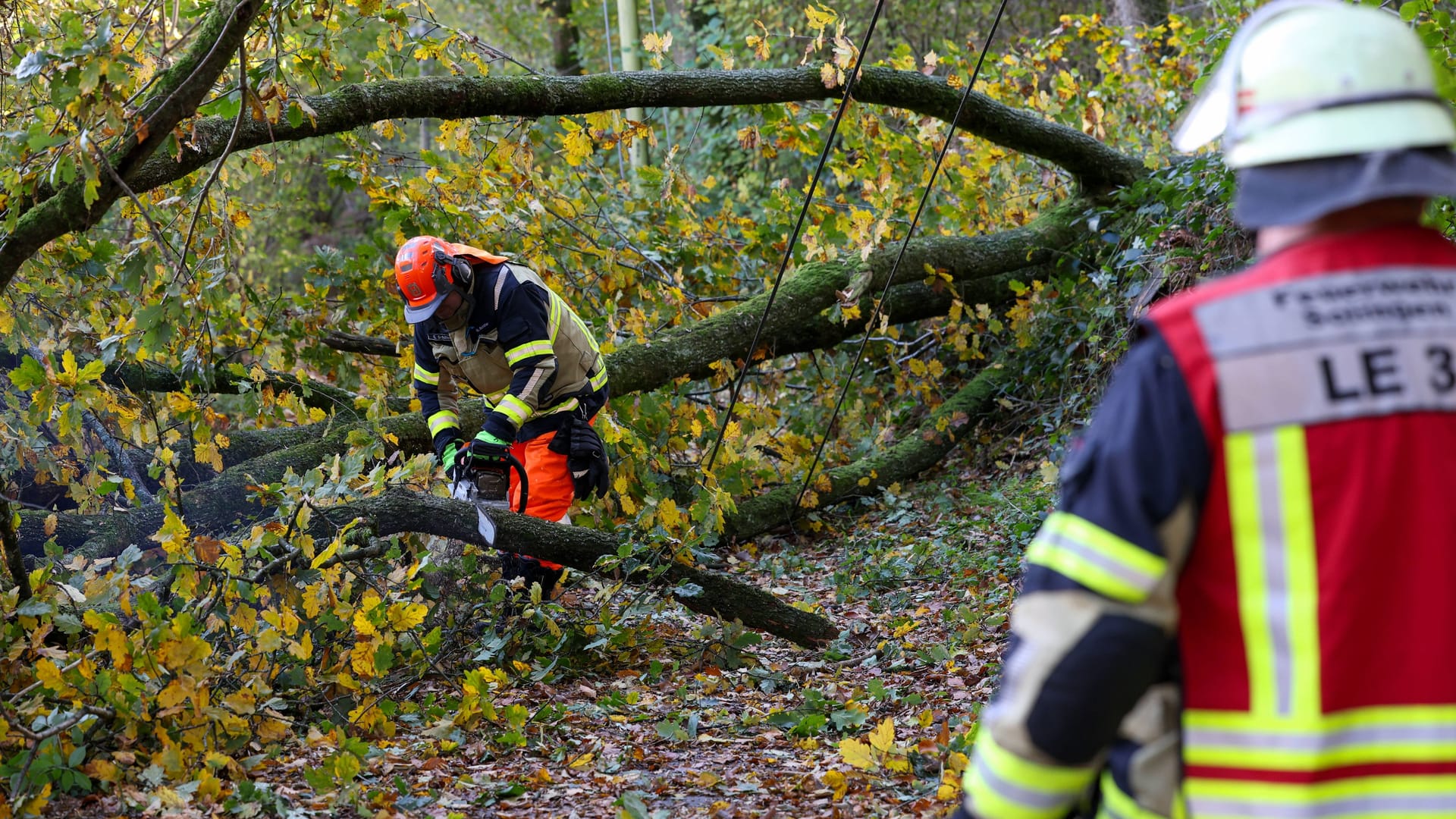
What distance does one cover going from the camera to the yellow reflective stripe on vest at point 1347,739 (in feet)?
3.85

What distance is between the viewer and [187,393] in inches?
197

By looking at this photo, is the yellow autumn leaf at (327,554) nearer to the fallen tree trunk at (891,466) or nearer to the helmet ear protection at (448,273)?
the helmet ear protection at (448,273)

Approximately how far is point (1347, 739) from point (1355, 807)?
0.07 meters

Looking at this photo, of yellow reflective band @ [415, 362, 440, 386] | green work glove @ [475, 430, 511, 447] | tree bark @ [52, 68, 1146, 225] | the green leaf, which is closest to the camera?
the green leaf

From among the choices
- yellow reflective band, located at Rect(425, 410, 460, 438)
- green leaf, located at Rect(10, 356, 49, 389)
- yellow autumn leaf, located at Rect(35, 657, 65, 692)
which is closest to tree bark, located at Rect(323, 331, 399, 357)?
yellow reflective band, located at Rect(425, 410, 460, 438)

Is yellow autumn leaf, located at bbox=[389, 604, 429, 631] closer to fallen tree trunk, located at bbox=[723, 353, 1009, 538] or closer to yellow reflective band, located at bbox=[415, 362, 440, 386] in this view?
yellow reflective band, located at bbox=[415, 362, 440, 386]

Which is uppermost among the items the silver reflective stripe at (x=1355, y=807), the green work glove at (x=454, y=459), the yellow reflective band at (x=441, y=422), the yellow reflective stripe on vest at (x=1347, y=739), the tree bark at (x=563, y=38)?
the tree bark at (x=563, y=38)

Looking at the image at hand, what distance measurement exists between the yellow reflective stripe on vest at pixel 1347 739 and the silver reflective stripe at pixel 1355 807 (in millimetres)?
37

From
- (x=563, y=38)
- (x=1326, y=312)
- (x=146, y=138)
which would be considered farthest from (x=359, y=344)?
(x=563, y=38)

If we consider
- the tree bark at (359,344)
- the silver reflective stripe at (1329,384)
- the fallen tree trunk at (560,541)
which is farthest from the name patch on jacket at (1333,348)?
the tree bark at (359,344)

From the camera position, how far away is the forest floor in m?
3.21

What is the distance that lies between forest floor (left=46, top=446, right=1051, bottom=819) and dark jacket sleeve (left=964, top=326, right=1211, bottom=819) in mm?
1941

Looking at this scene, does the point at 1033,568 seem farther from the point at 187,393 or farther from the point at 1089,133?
the point at 1089,133

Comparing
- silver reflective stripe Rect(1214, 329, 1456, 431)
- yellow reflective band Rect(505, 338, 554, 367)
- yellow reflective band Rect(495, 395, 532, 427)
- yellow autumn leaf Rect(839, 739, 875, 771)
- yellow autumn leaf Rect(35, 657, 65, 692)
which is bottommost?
yellow autumn leaf Rect(839, 739, 875, 771)
